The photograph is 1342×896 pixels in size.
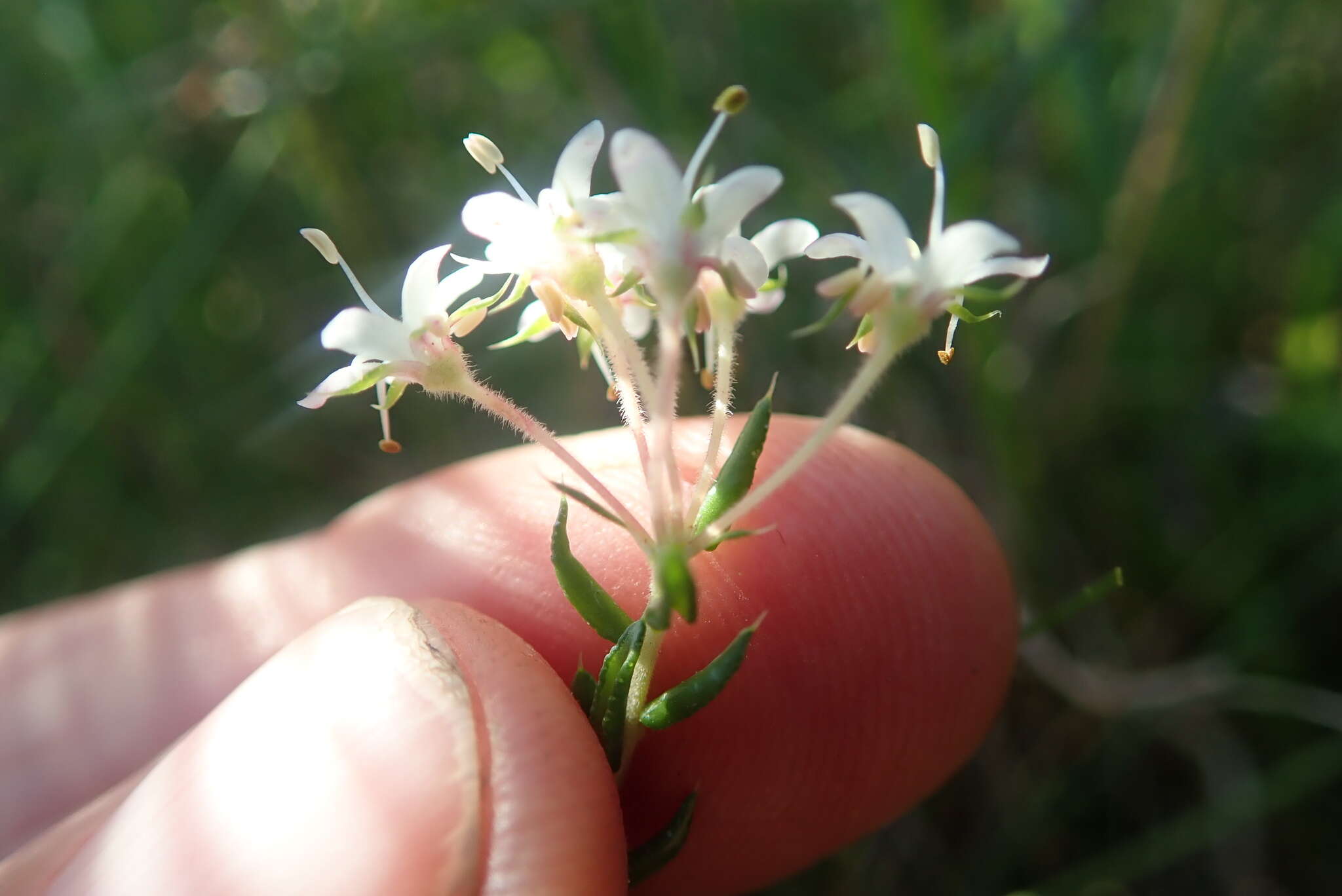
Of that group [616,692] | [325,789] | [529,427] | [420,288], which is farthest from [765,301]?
[325,789]

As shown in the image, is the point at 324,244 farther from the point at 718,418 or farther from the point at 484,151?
the point at 718,418

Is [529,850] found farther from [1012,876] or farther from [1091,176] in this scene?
[1091,176]

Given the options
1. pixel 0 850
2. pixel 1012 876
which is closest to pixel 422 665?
pixel 0 850

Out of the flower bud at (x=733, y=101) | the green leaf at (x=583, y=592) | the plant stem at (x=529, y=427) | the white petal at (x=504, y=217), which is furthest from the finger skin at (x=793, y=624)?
the flower bud at (x=733, y=101)

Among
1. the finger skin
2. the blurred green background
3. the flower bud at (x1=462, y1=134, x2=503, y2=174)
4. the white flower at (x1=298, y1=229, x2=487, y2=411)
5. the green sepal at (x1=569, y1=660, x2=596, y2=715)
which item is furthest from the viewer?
the blurred green background

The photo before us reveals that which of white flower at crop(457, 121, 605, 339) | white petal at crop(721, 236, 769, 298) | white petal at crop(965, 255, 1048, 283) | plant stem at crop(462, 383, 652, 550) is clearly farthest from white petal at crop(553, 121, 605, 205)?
white petal at crop(965, 255, 1048, 283)

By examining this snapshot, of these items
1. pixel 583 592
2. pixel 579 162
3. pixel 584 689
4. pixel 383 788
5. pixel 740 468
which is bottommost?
pixel 584 689

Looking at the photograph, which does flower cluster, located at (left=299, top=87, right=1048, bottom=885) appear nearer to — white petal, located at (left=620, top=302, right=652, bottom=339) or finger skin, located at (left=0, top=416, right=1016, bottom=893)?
white petal, located at (left=620, top=302, right=652, bottom=339)
